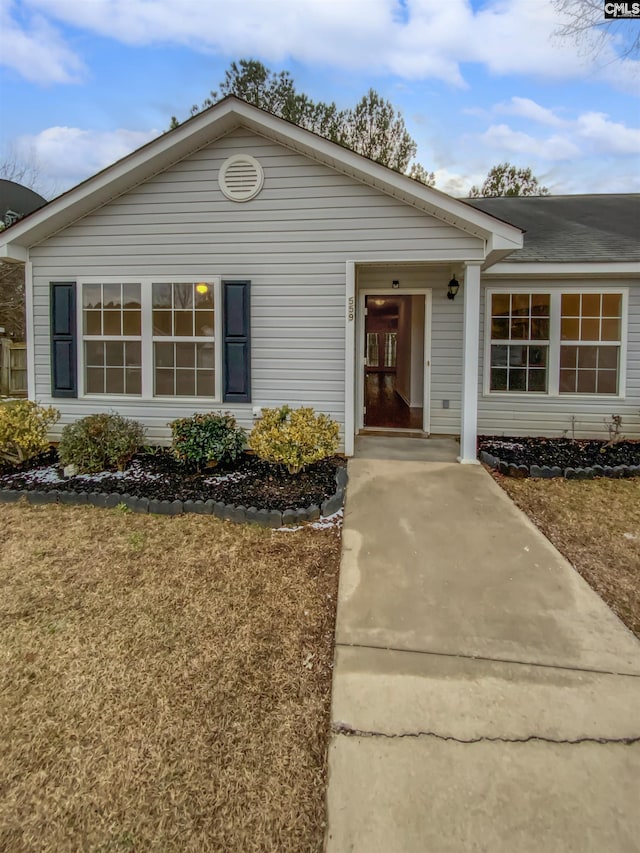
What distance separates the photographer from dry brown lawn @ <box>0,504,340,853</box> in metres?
1.53

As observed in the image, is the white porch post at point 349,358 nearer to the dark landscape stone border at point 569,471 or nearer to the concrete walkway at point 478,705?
the dark landscape stone border at point 569,471

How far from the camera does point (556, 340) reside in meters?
6.94

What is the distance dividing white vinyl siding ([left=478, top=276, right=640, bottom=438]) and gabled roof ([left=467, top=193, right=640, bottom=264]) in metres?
0.42

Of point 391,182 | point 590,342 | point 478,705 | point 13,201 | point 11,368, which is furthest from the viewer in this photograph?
point 11,368

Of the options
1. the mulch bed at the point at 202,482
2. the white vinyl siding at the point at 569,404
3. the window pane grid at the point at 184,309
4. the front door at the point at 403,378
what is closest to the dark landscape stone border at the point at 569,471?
the white vinyl siding at the point at 569,404

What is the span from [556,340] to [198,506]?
5.91 m

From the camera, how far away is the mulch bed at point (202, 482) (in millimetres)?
4457

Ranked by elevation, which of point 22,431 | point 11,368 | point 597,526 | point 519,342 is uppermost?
point 519,342

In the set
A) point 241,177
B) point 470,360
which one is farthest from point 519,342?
point 241,177

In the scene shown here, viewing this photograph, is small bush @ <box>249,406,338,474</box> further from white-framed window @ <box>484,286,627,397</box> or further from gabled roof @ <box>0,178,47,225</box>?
gabled roof @ <box>0,178,47,225</box>

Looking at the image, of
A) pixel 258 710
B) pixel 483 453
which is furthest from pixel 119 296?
pixel 258 710

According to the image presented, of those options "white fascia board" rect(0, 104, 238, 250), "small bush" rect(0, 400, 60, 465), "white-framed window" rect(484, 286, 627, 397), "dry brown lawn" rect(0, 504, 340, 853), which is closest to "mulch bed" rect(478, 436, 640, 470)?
"white-framed window" rect(484, 286, 627, 397)

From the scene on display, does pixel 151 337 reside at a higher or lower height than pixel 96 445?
higher

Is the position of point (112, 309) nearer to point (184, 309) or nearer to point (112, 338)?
point (112, 338)
